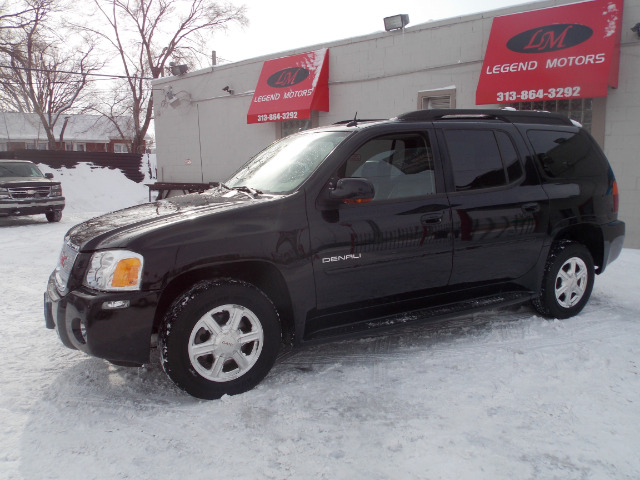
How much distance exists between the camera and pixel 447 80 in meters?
11.2

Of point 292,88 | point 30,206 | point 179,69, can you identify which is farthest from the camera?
point 179,69

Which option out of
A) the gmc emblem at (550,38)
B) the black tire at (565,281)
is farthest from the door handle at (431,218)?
the gmc emblem at (550,38)

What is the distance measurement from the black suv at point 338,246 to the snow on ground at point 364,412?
0.32 meters

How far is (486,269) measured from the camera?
4.27 m

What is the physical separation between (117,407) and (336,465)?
1482 millimetres

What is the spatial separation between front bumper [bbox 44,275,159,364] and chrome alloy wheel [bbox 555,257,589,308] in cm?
361

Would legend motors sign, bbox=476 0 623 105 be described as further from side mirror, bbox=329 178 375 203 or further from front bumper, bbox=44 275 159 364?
front bumper, bbox=44 275 159 364

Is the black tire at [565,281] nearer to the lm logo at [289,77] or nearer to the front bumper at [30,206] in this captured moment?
the lm logo at [289,77]

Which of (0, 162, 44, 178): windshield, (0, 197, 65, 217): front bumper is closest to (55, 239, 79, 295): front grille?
(0, 197, 65, 217): front bumper

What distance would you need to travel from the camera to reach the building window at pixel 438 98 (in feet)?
36.8

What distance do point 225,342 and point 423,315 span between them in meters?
1.54

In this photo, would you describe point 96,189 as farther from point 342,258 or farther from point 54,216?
point 342,258

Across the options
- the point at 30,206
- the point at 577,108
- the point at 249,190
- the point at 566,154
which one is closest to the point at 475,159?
the point at 566,154

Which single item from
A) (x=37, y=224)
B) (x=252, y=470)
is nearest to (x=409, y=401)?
(x=252, y=470)
